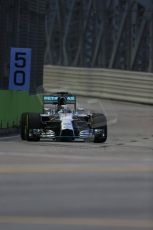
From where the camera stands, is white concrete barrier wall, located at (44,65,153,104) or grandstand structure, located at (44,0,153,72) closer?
white concrete barrier wall, located at (44,65,153,104)

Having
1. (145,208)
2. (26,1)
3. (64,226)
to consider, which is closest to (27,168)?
(145,208)

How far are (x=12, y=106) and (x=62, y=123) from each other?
3586mm

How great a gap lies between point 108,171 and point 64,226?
4.59 meters

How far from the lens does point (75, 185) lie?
1030 centimetres

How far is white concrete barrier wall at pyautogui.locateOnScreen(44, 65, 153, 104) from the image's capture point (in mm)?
32781

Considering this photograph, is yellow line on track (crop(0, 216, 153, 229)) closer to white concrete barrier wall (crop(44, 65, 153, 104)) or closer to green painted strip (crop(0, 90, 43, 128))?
green painted strip (crop(0, 90, 43, 128))

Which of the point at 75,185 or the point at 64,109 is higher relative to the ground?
the point at 64,109

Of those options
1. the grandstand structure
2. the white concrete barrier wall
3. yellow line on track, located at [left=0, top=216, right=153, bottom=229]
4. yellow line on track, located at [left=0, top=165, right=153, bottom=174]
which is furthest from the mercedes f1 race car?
the grandstand structure

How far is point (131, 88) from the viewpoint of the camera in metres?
33.2

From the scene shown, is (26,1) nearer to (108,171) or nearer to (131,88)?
(131,88)

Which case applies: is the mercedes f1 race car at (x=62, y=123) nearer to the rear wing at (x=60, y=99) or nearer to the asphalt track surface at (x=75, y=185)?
the rear wing at (x=60, y=99)

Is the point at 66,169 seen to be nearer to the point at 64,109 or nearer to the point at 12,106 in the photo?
the point at 64,109

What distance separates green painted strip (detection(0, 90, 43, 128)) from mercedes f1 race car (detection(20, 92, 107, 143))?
2502 millimetres

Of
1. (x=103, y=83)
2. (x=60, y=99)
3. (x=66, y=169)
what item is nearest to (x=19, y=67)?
(x=60, y=99)
